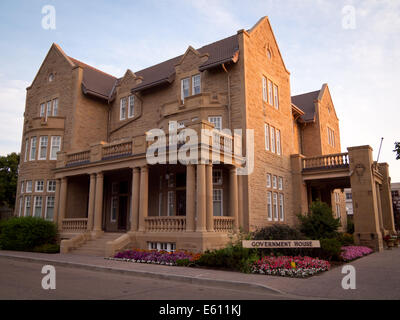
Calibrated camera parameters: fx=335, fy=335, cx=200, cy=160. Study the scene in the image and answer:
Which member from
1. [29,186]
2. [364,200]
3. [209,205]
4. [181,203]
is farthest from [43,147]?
[364,200]

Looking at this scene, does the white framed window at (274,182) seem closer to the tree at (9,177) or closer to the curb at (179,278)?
the curb at (179,278)

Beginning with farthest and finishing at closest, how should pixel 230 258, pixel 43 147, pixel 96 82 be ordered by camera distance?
pixel 96 82 < pixel 43 147 < pixel 230 258

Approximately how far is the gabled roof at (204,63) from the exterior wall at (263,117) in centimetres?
123

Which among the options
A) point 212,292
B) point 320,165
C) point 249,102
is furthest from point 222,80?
point 212,292

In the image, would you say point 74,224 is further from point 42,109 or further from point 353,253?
point 353,253

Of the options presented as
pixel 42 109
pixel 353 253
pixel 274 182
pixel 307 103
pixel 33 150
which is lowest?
pixel 353 253

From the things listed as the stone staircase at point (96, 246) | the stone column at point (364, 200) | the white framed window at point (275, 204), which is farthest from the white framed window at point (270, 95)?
the stone staircase at point (96, 246)

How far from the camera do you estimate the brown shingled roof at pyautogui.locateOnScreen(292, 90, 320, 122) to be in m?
31.2

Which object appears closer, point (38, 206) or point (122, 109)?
point (38, 206)

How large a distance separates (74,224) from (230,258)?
499 inches

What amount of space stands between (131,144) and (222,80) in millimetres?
7122

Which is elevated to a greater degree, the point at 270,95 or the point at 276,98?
the point at 276,98

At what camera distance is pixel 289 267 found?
38.4 feet

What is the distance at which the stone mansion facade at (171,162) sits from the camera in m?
18.0
